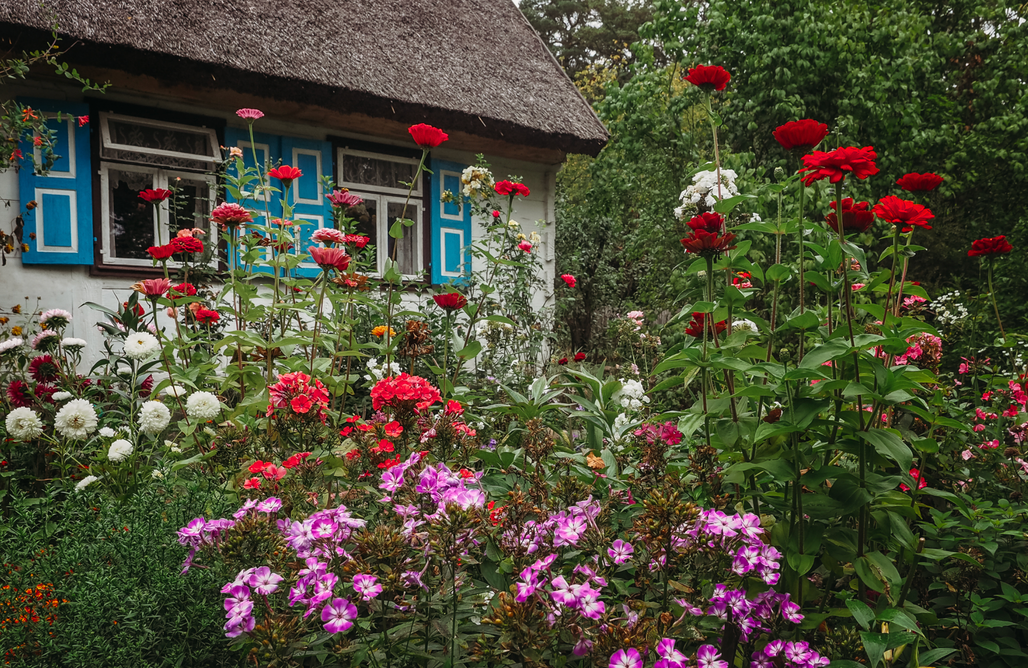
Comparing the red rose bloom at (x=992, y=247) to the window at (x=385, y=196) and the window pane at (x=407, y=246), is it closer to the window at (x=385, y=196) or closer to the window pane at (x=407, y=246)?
the window at (x=385, y=196)

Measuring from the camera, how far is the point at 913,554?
131 centimetres

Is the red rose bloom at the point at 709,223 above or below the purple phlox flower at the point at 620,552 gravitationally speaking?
above

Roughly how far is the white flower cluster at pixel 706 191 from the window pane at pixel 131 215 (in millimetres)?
3982

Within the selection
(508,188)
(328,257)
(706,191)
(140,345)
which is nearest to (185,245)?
(140,345)

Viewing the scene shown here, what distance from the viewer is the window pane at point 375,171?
5.22m

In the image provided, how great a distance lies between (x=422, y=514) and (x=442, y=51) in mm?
5397

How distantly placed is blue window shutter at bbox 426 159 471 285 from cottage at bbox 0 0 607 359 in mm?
12

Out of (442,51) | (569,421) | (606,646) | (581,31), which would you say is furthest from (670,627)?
(581,31)

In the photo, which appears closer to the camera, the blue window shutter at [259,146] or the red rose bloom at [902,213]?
the red rose bloom at [902,213]

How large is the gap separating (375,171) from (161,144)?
5.33 feet

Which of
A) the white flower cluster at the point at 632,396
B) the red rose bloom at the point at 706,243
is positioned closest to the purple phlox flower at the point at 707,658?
the red rose bloom at the point at 706,243

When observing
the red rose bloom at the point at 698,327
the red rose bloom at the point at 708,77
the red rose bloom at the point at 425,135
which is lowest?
the red rose bloom at the point at 698,327

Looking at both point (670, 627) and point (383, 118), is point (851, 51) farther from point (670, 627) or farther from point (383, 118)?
point (670, 627)

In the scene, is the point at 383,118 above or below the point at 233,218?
above
